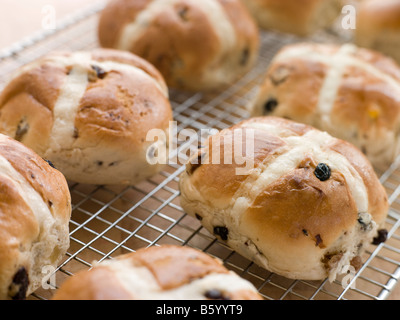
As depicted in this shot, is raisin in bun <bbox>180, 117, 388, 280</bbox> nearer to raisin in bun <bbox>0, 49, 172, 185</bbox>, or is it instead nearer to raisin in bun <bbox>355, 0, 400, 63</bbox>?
raisin in bun <bbox>0, 49, 172, 185</bbox>

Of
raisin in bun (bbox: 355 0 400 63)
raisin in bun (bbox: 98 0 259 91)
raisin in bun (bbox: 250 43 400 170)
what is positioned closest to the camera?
raisin in bun (bbox: 250 43 400 170)

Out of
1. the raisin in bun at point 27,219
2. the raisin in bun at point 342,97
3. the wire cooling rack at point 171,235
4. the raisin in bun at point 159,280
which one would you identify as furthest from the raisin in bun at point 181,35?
the raisin in bun at point 159,280

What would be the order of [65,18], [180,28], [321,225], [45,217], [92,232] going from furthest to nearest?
[65,18]
[180,28]
[92,232]
[321,225]
[45,217]

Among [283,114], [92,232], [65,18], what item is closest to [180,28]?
[283,114]

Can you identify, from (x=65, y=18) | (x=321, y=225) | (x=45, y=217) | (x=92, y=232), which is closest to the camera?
(x=45, y=217)

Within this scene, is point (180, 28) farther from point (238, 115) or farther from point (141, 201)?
point (141, 201)

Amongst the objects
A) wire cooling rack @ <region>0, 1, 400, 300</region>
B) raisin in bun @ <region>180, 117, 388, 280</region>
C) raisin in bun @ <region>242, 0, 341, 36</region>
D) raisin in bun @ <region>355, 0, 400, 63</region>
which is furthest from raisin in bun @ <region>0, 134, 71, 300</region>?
raisin in bun @ <region>355, 0, 400, 63</region>
